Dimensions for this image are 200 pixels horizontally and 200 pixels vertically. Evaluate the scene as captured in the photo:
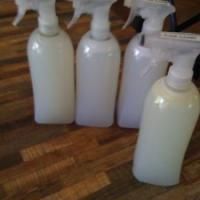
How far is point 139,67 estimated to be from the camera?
19.2 inches

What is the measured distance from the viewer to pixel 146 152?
1.48 feet

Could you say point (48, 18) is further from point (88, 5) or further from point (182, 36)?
point (182, 36)

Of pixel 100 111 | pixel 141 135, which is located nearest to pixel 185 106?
pixel 141 135

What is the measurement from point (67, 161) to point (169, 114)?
8.1 inches

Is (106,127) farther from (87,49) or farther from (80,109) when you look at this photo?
(87,49)

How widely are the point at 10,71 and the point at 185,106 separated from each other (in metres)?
0.45

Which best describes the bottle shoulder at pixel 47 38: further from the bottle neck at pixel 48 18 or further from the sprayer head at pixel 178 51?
the sprayer head at pixel 178 51

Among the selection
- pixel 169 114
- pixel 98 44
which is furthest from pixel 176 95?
pixel 98 44

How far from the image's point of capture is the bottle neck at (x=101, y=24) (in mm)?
425

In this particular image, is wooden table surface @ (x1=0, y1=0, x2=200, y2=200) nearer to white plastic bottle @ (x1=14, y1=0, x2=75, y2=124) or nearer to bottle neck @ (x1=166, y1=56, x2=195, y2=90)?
white plastic bottle @ (x1=14, y1=0, x2=75, y2=124)

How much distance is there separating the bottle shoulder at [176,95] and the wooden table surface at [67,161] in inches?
6.5

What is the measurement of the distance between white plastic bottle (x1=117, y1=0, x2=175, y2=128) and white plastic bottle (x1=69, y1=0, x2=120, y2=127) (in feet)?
0.06

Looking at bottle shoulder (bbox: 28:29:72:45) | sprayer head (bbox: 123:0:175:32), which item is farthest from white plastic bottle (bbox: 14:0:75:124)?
sprayer head (bbox: 123:0:175:32)

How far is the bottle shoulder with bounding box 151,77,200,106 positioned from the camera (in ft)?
1.25
